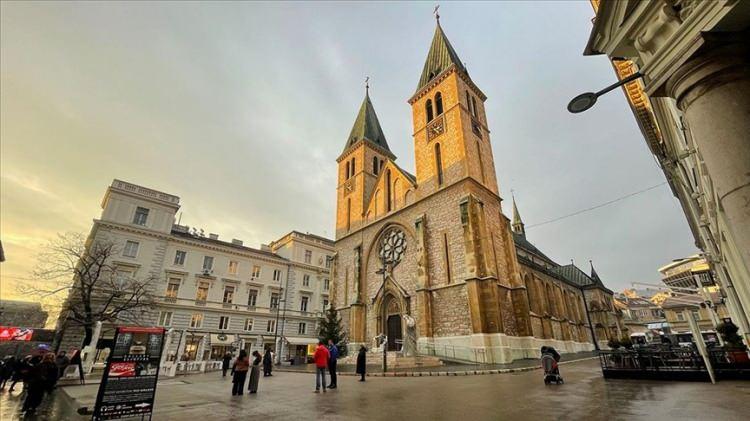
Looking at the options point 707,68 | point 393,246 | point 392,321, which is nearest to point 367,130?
point 393,246

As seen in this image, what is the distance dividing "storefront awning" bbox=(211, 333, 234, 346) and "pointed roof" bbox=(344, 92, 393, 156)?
22.5 metres

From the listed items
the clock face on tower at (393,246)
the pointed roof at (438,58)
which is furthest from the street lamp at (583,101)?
the pointed roof at (438,58)

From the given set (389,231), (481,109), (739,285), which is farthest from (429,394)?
(481,109)

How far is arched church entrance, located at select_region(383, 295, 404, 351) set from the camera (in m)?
22.9

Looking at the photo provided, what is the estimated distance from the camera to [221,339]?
2970 cm

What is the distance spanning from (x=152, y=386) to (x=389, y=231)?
21.7 m

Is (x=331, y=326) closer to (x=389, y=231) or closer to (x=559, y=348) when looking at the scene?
(x=389, y=231)

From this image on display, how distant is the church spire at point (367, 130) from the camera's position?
35.6 metres

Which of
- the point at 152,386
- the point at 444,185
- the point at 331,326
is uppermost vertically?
the point at 444,185

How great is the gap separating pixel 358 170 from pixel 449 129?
11.5m

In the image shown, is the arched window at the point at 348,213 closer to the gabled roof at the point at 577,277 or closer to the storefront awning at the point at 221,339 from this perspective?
the storefront awning at the point at 221,339

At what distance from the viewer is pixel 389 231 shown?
26.9 metres

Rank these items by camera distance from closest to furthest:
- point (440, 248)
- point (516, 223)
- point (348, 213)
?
point (440, 248), point (348, 213), point (516, 223)

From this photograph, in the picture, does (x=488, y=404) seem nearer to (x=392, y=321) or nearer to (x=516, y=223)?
(x=392, y=321)
